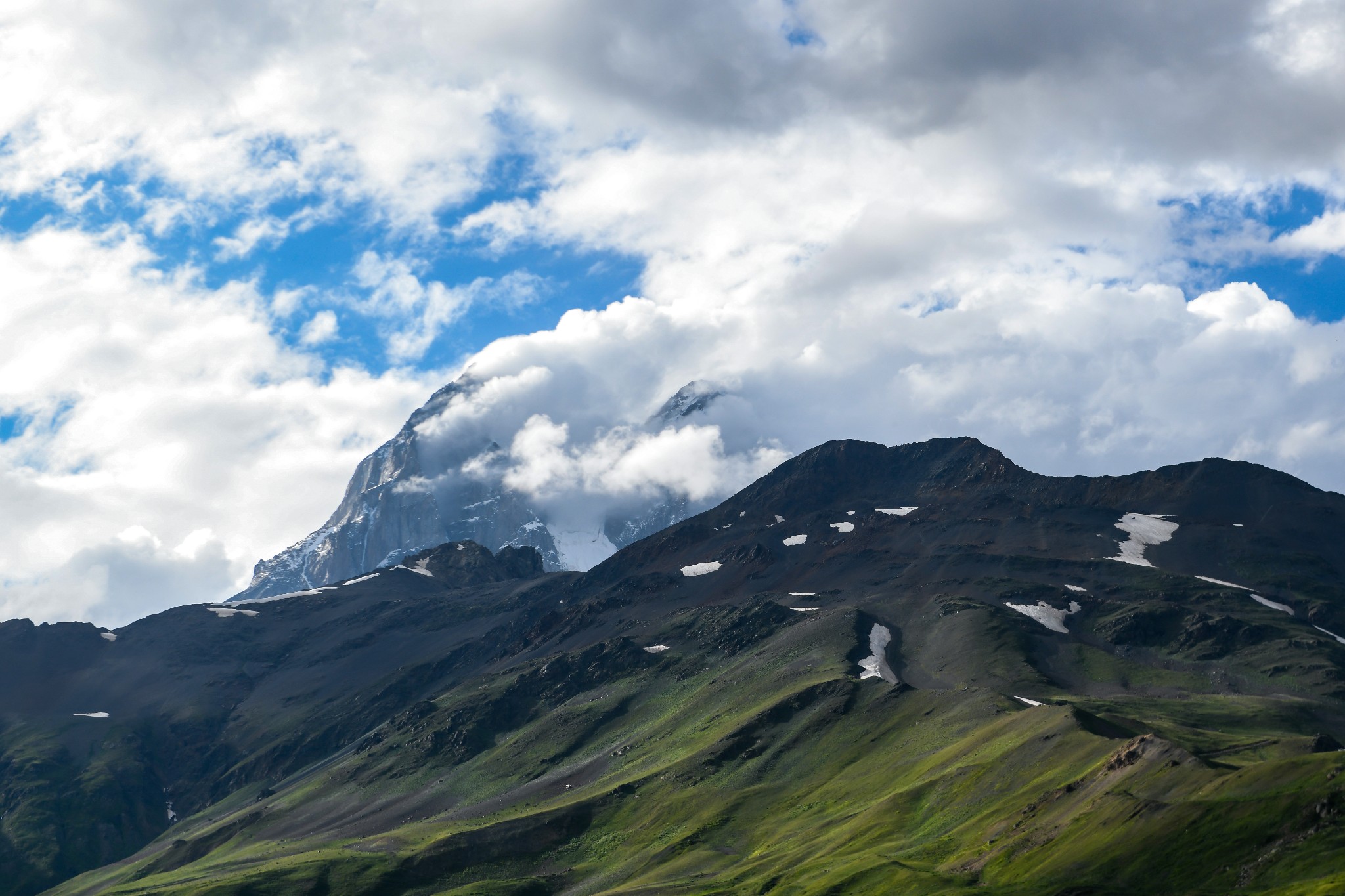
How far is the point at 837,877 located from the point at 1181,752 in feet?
142

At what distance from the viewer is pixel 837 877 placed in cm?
15875

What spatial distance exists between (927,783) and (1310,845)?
88074 millimetres

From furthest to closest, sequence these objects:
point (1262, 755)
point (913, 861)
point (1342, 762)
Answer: point (1262, 755), point (913, 861), point (1342, 762)

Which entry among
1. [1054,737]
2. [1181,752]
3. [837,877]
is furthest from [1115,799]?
[1054,737]

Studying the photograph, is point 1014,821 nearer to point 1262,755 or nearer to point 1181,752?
point 1181,752

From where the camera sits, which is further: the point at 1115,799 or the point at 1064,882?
the point at 1115,799

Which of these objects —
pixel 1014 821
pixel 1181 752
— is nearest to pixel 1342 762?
pixel 1181 752

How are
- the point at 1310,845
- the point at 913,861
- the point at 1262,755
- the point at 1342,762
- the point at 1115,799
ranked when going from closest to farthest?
the point at 1310,845
the point at 1342,762
the point at 1115,799
the point at 913,861
the point at 1262,755

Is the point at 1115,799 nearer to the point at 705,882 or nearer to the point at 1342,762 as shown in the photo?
the point at 1342,762

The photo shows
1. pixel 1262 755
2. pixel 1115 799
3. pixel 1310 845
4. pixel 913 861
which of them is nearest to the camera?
pixel 1310 845

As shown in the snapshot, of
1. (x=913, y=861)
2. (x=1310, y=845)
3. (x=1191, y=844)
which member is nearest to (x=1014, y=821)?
(x=913, y=861)

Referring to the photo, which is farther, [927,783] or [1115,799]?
[927,783]

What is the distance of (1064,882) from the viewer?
419ft

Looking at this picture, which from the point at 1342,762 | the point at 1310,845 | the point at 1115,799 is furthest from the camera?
the point at 1115,799
